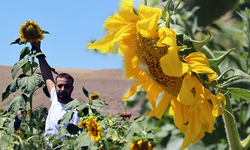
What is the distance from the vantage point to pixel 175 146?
817mm

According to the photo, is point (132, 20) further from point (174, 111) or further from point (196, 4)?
point (196, 4)

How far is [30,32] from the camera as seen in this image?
112cm

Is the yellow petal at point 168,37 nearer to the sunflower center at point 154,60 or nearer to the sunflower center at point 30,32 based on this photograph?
the sunflower center at point 154,60

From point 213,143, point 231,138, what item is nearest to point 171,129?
point 213,143

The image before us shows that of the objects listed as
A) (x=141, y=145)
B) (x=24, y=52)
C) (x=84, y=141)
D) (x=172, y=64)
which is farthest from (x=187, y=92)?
(x=24, y=52)

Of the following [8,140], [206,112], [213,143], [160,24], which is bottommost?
[213,143]

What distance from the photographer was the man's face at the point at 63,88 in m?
1.19

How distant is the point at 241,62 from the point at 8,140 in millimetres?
879

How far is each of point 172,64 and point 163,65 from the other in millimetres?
12

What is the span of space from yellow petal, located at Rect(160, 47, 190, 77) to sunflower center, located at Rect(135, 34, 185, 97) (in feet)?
0.13

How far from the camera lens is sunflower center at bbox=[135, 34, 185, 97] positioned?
0.36m

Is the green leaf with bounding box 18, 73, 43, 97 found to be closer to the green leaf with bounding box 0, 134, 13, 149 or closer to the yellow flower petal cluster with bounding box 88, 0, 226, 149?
the green leaf with bounding box 0, 134, 13, 149

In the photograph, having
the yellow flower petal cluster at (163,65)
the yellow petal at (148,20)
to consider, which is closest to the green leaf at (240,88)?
the yellow flower petal cluster at (163,65)

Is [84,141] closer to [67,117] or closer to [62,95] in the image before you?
[67,117]
